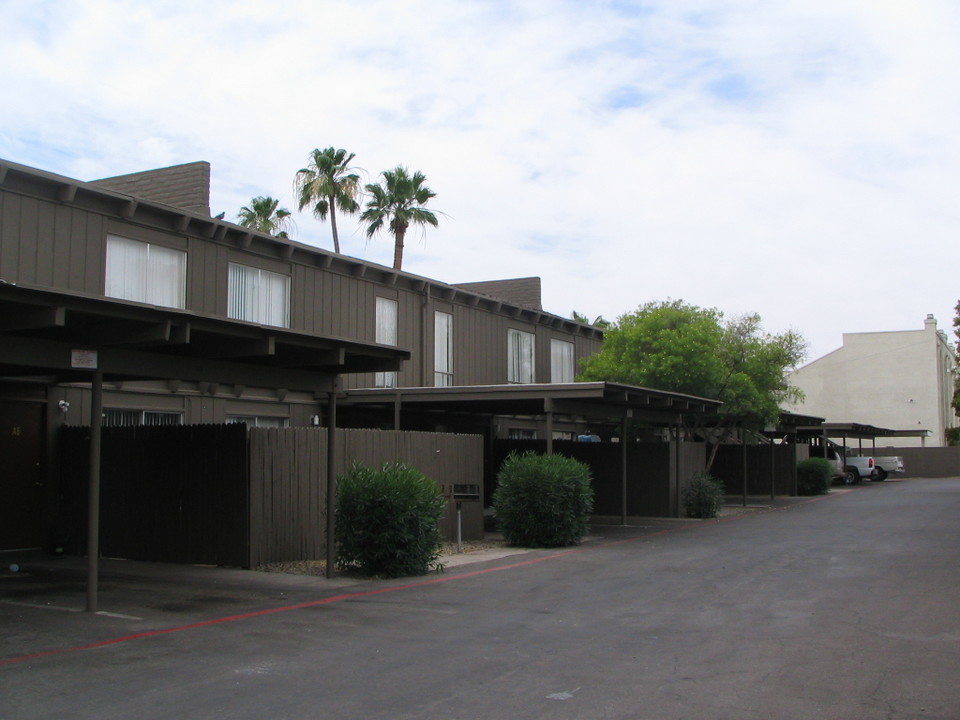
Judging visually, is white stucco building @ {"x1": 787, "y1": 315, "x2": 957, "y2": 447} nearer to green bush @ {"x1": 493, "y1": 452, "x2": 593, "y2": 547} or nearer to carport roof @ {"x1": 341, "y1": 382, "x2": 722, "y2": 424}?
carport roof @ {"x1": 341, "y1": 382, "x2": 722, "y2": 424}

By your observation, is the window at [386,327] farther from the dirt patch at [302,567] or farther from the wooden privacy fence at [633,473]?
the dirt patch at [302,567]

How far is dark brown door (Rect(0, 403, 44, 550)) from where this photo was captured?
49.9ft

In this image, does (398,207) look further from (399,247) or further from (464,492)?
(464,492)

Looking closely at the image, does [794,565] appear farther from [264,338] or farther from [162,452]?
[162,452]

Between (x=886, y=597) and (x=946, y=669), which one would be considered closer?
(x=946, y=669)

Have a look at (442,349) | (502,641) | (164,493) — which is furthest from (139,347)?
(442,349)

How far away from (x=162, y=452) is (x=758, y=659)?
31.8ft

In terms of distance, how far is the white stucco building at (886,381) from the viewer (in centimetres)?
6175

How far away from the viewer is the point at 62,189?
50.2 ft

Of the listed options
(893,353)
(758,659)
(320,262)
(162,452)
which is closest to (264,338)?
(162,452)

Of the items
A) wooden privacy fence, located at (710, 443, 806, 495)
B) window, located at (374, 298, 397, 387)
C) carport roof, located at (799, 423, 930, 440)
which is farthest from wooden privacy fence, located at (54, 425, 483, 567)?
carport roof, located at (799, 423, 930, 440)

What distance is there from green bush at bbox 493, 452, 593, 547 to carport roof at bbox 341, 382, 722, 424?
1461 mm

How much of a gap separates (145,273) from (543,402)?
8.04 metres

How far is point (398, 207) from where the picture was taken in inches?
1549
